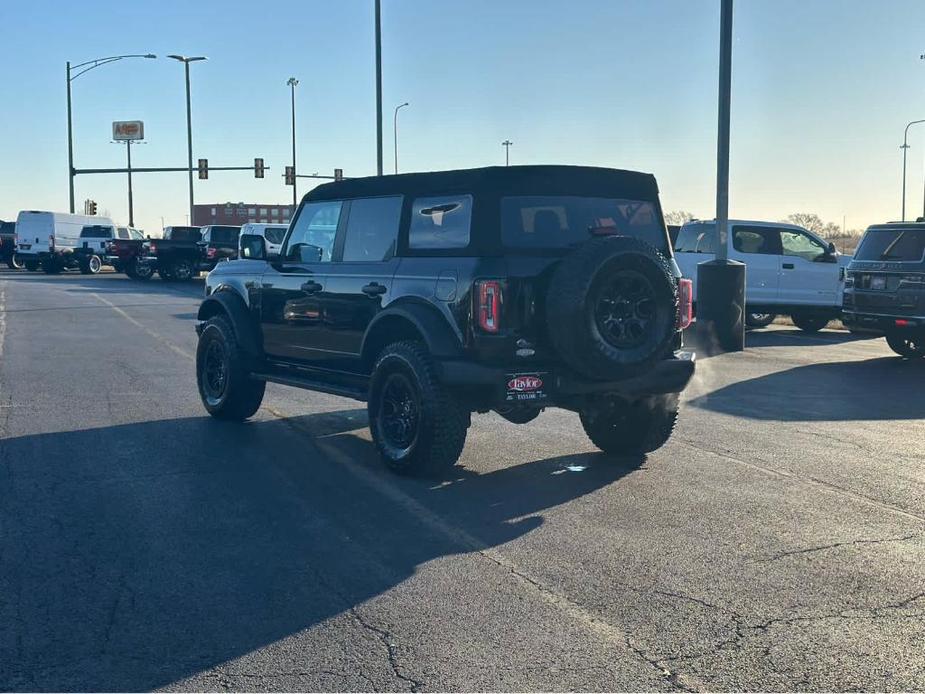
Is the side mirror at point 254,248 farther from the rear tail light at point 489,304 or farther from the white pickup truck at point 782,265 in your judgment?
the white pickup truck at point 782,265

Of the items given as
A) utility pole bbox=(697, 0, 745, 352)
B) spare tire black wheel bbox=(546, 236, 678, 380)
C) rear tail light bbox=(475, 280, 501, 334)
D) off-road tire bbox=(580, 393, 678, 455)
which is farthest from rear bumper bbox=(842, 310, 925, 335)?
rear tail light bbox=(475, 280, 501, 334)

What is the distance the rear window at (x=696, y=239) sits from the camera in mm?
20438

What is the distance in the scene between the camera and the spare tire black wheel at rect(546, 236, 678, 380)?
22.7 feet

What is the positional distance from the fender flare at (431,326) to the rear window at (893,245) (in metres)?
9.49

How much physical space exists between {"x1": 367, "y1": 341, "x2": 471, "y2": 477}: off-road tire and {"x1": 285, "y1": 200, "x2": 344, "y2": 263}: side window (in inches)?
62.1

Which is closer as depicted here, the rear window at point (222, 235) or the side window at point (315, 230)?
the side window at point (315, 230)

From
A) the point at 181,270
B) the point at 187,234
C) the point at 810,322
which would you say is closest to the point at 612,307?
the point at 810,322

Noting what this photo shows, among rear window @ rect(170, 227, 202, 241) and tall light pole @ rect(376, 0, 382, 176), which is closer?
tall light pole @ rect(376, 0, 382, 176)

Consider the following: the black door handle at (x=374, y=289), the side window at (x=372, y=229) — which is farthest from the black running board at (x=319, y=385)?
the side window at (x=372, y=229)

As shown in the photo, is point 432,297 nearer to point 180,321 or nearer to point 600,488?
point 600,488

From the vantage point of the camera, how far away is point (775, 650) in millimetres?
4355

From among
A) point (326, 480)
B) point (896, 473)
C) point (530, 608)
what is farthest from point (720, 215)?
point (530, 608)

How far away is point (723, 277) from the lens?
54.3 feet

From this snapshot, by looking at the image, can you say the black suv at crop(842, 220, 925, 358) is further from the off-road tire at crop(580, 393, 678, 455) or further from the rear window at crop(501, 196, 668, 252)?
the rear window at crop(501, 196, 668, 252)
